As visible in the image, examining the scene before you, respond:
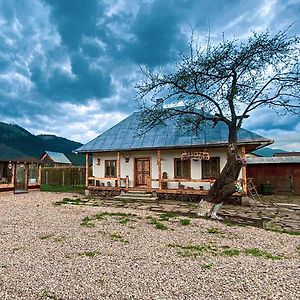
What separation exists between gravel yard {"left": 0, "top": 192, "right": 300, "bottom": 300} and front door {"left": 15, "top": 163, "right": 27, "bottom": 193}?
10219mm

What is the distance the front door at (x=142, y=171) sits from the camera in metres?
13.7

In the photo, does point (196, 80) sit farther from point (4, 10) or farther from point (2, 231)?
point (4, 10)

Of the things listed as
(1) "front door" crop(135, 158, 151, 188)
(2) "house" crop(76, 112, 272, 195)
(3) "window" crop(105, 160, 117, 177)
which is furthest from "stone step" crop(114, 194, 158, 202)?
(3) "window" crop(105, 160, 117, 177)

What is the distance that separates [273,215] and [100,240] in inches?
243

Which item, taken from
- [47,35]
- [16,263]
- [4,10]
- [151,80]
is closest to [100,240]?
[16,263]

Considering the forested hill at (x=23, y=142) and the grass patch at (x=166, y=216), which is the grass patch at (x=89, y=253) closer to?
the grass patch at (x=166, y=216)

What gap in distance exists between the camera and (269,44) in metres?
8.05

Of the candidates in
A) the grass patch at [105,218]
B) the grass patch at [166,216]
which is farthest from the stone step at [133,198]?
the grass patch at [105,218]

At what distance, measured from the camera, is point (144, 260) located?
13.5 ft

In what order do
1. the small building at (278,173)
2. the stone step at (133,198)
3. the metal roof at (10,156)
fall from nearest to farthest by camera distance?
the stone step at (133,198) → the small building at (278,173) → the metal roof at (10,156)

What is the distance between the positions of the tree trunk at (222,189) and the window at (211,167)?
3.89 meters

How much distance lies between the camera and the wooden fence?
20672 mm

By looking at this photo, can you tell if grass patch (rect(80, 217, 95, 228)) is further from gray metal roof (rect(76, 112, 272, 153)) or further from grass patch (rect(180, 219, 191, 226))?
gray metal roof (rect(76, 112, 272, 153))

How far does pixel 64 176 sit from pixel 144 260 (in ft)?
60.7
